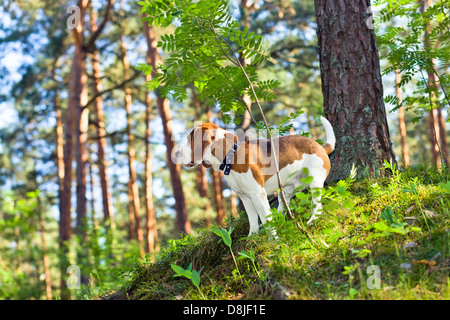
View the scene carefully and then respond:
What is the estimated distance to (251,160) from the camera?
3439 millimetres

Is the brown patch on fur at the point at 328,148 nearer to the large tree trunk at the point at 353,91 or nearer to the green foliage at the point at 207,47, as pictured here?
the large tree trunk at the point at 353,91

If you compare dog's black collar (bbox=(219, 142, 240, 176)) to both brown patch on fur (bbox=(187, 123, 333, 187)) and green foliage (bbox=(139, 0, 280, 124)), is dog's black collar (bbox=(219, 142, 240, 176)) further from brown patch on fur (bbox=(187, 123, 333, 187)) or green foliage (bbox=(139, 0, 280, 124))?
green foliage (bbox=(139, 0, 280, 124))

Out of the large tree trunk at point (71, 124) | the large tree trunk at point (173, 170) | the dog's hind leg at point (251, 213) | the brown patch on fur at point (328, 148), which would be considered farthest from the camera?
the large tree trunk at point (71, 124)

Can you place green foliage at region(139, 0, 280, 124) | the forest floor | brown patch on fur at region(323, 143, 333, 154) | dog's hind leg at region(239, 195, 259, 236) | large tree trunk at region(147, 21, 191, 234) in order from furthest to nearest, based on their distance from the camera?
1. large tree trunk at region(147, 21, 191, 234)
2. brown patch on fur at region(323, 143, 333, 154)
3. dog's hind leg at region(239, 195, 259, 236)
4. green foliage at region(139, 0, 280, 124)
5. the forest floor

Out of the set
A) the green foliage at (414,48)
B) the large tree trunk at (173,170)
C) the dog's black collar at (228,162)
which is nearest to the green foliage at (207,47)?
the dog's black collar at (228,162)

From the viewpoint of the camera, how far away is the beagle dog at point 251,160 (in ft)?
11.2

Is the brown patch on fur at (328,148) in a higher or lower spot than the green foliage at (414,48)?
lower

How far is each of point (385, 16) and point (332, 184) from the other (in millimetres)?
2729

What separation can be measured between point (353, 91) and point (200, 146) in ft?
7.71

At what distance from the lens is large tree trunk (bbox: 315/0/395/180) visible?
4.53 meters

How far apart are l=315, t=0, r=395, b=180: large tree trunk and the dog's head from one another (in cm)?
182

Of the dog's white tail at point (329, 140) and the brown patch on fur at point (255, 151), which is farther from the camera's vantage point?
the dog's white tail at point (329, 140)

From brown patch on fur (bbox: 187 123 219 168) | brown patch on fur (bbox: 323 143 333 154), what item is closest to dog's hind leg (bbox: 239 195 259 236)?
brown patch on fur (bbox: 187 123 219 168)

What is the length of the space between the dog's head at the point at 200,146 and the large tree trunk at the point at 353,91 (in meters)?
1.82
